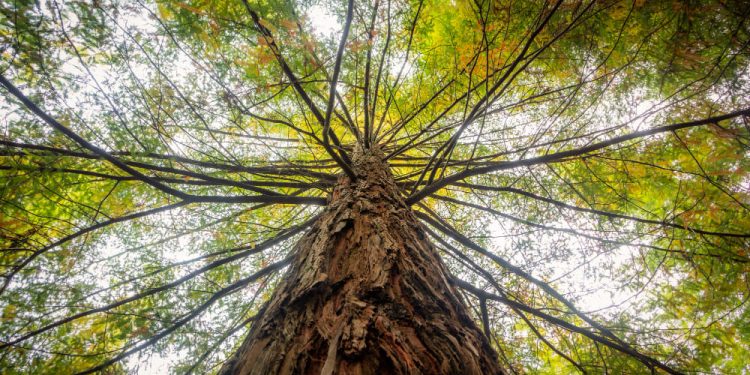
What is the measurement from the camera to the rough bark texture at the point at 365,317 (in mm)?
867

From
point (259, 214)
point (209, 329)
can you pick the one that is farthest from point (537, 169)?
point (209, 329)

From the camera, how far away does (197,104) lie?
2.32 m

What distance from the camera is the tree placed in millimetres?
Answer: 1232

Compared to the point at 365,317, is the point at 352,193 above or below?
above

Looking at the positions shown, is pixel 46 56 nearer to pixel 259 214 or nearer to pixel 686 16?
pixel 259 214

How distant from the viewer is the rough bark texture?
867 mm

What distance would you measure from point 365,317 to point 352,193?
4.09 feet

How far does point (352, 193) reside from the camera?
2.16 metres

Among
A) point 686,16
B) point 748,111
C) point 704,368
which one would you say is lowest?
point 704,368

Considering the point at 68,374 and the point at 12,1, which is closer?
the point at 12,1

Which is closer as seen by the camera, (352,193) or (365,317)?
(365,317)

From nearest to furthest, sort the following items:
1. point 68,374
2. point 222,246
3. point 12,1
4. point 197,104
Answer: point 12,1 → point 68,374 → point 197,104 → point 222,246

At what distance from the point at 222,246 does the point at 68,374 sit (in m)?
1.39

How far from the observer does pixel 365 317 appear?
3.20ft
